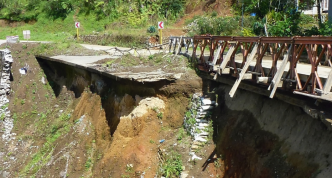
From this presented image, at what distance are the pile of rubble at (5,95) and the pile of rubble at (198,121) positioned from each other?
1208 cm

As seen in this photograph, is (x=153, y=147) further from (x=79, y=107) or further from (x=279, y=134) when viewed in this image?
(x=79, y=107)

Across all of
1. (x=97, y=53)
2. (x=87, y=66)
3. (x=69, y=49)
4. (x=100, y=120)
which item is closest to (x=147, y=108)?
(x=100, y=120)

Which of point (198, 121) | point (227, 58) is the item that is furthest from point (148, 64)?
point (227, 58)

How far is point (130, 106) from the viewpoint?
14516mm

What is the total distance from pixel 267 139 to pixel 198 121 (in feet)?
9.47

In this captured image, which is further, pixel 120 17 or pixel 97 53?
pixel 120 17

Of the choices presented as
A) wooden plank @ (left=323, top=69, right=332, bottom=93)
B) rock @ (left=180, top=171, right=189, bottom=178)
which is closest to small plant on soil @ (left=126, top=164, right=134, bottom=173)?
rock @ (left=180, top=171, right=189, bottom=178)

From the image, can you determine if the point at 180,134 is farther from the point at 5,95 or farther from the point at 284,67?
the point at 5,95

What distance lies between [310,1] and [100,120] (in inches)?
479

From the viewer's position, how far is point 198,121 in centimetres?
1190

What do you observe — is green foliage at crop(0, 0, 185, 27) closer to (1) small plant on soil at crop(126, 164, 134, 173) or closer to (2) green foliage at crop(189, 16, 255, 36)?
(2) green foliage at crop(189, 16, 255, 36)

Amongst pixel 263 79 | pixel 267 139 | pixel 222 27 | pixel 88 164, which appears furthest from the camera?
pixel 222 27

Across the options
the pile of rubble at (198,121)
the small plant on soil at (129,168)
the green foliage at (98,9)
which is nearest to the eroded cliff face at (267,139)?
the pile of rubble at (198,121)

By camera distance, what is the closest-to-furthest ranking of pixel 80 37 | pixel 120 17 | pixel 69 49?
pixel 69 49 < pixel 80 37 < pixel 120 17
